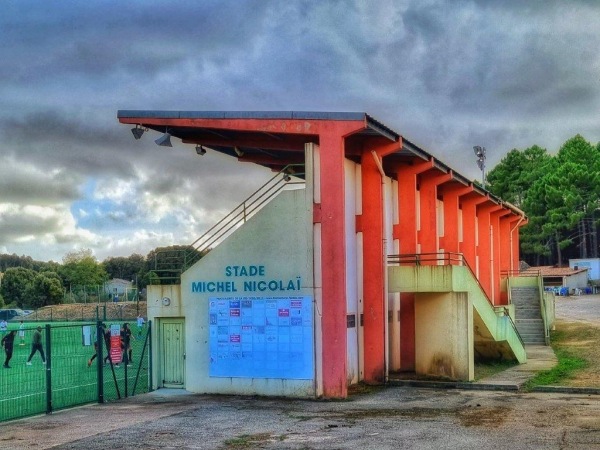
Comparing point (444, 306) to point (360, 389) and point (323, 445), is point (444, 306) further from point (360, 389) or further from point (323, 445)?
point (323, 445)

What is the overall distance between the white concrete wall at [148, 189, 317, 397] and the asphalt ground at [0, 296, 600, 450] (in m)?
0.50

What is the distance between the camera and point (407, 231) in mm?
24031

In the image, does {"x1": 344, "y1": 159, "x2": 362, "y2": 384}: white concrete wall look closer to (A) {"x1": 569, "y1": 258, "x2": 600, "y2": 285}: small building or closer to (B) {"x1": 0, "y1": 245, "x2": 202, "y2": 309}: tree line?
(B) {"x1": 0, "y1": 245, "x2": 202, "y2": 309}: tree line

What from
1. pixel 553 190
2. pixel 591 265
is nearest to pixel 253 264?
pixel 553 190

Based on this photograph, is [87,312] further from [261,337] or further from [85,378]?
[261,337]

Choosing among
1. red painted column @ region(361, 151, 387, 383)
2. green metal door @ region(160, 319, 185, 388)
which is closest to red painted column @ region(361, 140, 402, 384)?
red painted column @ region(361, 151, 387, 383)

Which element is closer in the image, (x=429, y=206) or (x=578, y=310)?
(x=429, y=206)

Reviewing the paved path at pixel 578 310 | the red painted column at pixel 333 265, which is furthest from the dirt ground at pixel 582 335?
the red painted column at pixel 333 265

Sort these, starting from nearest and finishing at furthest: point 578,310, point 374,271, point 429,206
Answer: point 374,271
point 429,206
point 578,310

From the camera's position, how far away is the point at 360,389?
1984 cm

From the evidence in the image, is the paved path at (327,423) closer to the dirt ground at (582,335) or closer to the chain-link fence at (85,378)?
the chain-link fence at (85,378)

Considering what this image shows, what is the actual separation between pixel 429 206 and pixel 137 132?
10.6 metres

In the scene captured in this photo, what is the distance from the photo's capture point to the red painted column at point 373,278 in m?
20.8

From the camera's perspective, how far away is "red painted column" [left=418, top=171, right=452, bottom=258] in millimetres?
25906
